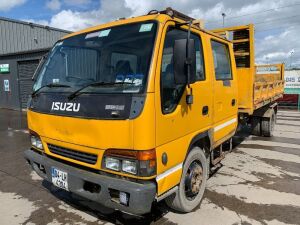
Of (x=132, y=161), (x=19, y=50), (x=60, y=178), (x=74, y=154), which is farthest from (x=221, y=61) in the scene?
(x=19, y=50)

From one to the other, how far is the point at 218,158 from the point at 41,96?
2.88m

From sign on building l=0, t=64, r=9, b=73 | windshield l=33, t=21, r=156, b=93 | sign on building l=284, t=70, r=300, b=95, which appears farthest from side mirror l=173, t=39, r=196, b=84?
sign on building l=0, t=64, r=9, b=73

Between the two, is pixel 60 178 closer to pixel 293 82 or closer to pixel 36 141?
pixel 36 141

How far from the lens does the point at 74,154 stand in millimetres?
3152

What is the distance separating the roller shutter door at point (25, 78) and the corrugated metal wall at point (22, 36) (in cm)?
405

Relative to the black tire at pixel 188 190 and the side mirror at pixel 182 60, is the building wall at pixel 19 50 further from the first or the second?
the side mirror at pixel 182 60

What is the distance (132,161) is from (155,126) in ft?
1.30

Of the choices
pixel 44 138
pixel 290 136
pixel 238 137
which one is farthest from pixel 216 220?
pixel 290 136

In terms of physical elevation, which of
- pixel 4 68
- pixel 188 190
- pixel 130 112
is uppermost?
pixel 4 68

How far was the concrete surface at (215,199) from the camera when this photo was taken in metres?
3.64

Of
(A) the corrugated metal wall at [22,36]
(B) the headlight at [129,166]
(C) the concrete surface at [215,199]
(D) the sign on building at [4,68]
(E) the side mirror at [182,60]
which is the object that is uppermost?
(A) the corrugated metal wall at [22,36]

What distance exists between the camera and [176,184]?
3.19 m

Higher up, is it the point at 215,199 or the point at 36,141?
the point at 36,141

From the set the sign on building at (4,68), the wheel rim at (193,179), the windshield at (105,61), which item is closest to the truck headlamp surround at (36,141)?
the windshield at (105,61)
